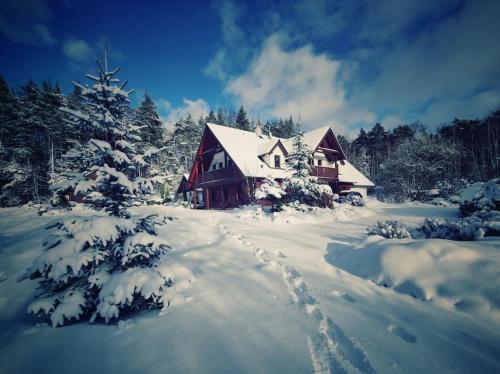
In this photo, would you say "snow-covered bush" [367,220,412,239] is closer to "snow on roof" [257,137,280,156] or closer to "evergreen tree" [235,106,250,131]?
"snow on roof" [257,137,280,156]

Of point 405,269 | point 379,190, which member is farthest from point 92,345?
point 379,190

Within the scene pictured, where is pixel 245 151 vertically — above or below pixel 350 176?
above

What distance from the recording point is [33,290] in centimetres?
466

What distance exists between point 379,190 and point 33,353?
138 ft

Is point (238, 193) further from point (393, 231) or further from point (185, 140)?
point (185, 140)

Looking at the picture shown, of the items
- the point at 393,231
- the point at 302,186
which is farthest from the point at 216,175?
the point at 393,231

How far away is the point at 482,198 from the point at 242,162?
15.6 m

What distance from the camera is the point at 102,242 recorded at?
11.1 feet

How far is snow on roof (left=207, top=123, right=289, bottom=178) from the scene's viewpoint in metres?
19.4

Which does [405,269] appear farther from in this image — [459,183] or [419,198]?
[459,183]

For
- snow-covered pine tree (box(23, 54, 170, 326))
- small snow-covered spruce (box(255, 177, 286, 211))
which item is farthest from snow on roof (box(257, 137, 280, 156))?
snow-covered pine tree (box(23, 54, 170, 326))

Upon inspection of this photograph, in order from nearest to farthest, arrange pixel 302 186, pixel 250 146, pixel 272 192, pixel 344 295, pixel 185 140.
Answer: pixel 344 295 < pixel 272 192 < pixel 302 186 < pixel 250 146 < pixel 185 140

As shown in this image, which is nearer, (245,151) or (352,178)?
(245,151)

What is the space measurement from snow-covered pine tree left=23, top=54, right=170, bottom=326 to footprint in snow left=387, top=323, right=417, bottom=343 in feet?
11.4
